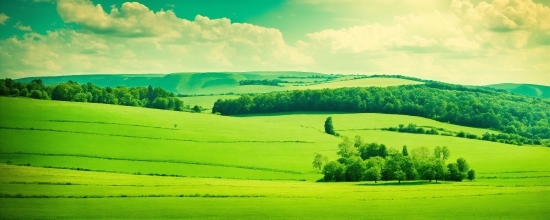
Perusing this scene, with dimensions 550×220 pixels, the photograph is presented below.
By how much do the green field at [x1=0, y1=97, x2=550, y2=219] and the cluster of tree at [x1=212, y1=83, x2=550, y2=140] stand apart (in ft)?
19.8

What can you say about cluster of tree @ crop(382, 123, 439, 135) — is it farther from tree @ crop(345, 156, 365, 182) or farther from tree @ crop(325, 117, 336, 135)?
tree @ crop(345, 156, 365, 182)

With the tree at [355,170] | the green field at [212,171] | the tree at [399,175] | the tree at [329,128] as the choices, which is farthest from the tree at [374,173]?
the tree at [329,128]

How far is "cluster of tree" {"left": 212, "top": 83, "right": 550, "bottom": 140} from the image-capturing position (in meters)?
88.0

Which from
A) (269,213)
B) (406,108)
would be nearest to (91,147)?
(269,213)

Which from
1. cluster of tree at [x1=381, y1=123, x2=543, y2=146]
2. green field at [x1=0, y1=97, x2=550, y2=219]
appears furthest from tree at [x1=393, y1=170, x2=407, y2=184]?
cluster of tree at [x1=381, y1=123, x2=543, y2=146]

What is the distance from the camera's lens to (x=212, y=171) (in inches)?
2133

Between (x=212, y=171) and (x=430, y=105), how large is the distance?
56.2 metres

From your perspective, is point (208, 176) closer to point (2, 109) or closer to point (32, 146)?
point (32, 146)

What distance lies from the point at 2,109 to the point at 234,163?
3237cm

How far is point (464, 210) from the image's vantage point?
35688mm

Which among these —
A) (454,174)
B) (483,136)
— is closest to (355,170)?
(454,174)

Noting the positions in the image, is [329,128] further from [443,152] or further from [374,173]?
[374,173]

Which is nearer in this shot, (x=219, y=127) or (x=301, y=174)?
(x=301, y=174)

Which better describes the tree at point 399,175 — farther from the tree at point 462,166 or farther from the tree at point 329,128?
the tree at point 329,128
